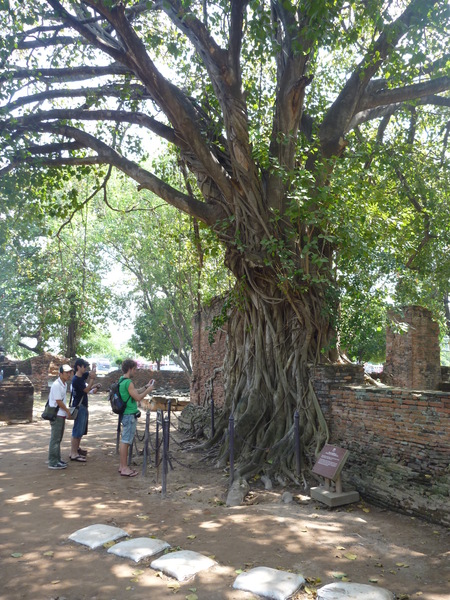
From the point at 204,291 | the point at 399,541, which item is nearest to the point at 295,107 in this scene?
the point at 399,541

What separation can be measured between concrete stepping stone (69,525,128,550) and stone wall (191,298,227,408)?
7706mm

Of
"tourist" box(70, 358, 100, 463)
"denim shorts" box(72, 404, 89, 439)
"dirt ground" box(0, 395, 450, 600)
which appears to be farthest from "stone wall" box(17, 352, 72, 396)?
"dirt ground" box(0, 395, 450, 600)

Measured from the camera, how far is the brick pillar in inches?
509

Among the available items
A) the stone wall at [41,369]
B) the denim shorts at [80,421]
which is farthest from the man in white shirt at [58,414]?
the stone wall at [41,369]

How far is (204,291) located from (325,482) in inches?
437

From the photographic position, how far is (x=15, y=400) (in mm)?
13211

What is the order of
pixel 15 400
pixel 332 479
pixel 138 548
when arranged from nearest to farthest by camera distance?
1. pixel 138 548
2. pixel 332 479
3. pixel 15 400

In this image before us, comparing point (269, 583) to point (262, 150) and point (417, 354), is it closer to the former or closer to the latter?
point (262, 150)

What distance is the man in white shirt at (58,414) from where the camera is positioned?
7.28 metres

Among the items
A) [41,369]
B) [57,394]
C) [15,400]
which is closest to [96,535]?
[57,394]

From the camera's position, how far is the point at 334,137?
877cm

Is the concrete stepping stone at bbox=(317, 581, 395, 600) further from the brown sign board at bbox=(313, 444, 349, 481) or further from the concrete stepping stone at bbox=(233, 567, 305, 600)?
the brown sign board at bbox=(313, 444, 349, 481)

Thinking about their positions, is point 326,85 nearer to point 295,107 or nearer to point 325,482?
point 295,107

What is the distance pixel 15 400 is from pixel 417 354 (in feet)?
34.0
